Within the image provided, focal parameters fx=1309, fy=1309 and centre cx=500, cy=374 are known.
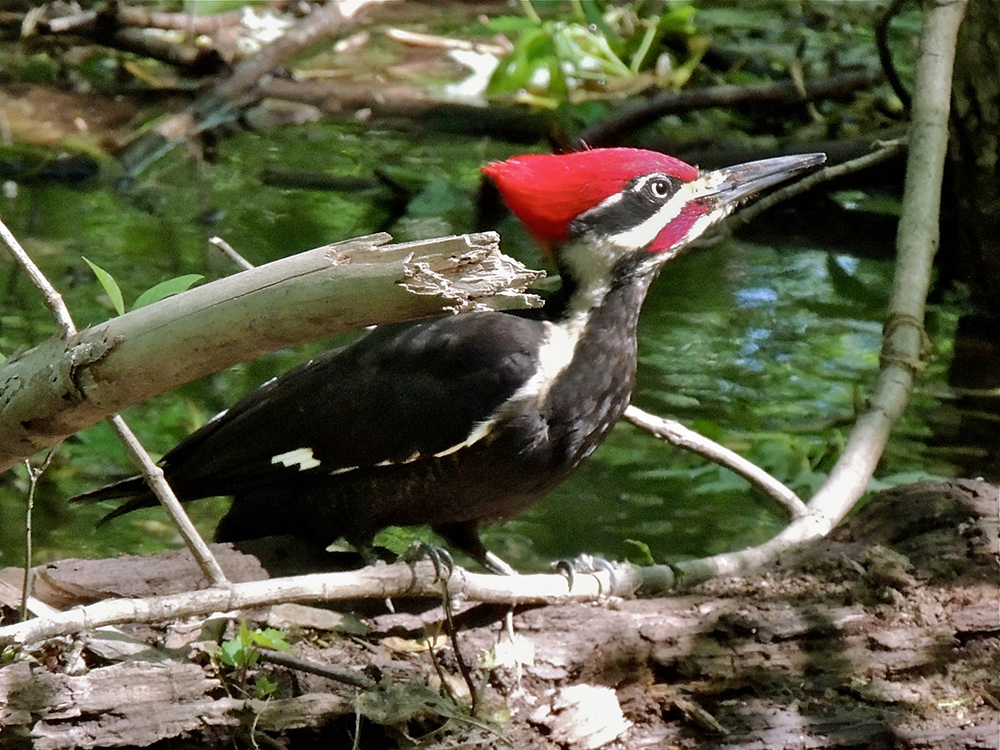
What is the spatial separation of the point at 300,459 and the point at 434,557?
0.47 metres

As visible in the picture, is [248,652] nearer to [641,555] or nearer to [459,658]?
[459,658]

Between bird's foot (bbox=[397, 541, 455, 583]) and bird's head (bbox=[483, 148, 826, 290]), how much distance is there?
0.73 metres

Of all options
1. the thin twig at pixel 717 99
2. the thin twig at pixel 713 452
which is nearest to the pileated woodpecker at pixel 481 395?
the thin twig at pixel 713 452

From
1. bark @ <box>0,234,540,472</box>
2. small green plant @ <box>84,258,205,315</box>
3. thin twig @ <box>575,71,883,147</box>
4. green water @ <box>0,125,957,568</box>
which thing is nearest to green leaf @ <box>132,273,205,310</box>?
small green plant @ <box>84,258,205,315</box>

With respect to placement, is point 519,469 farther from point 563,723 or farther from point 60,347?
point 60,347

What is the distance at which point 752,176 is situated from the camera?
3.11 m

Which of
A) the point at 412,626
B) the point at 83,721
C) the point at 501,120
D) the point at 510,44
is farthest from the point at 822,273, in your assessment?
the point at 83,721

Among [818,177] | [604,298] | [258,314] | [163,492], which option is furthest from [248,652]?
[818,177]

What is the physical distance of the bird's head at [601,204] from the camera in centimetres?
294

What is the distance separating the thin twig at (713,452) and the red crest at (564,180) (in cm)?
61

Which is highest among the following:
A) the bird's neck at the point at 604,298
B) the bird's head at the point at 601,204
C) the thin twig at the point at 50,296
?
the thin twig at the point at 50,296

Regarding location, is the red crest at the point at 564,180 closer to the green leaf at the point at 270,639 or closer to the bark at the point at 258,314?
the green leaf at the point at 270,639

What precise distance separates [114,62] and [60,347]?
20.7 feet

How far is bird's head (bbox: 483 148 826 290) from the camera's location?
9.64ft
